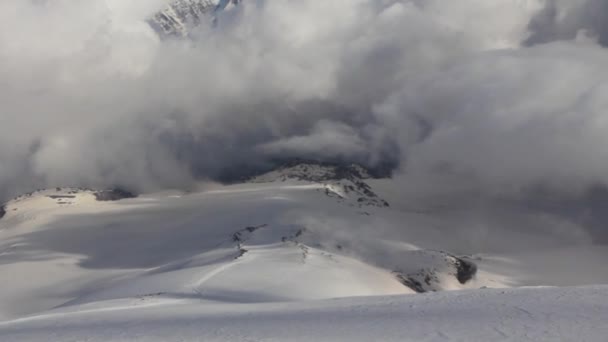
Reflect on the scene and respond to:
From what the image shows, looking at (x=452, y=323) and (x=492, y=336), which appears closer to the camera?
(x=492, y=336)

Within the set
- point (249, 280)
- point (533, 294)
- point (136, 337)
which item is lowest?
point (136, 337)

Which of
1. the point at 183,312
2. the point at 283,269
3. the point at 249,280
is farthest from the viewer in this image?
the point at 283,269

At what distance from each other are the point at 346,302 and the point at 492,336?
19.8 m

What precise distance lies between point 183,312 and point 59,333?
12267mm

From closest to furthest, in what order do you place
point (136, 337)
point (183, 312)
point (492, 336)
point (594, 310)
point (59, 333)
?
1. point (492, 336)
2. point (594, 310)
3. point (136, 337)
4. point (59, 333)
5. point (183, 312)

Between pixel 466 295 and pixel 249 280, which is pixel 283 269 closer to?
pixel 249 280

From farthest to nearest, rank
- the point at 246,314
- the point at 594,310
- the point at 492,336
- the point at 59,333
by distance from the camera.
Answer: the point at 246,314 → the point at 59,333 → the point at 594,310 → the point at 492,336

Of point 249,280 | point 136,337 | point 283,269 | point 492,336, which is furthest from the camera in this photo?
point 283,269

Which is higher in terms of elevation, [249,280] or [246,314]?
[249,280]

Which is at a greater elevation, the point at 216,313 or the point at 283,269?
the point at 283,269

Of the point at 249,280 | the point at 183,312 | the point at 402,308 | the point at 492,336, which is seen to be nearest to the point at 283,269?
the point at 249,280

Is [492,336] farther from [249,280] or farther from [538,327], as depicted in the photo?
[249,280]

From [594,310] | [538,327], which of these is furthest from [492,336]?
[594,310]

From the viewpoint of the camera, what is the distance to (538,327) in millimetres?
36875
